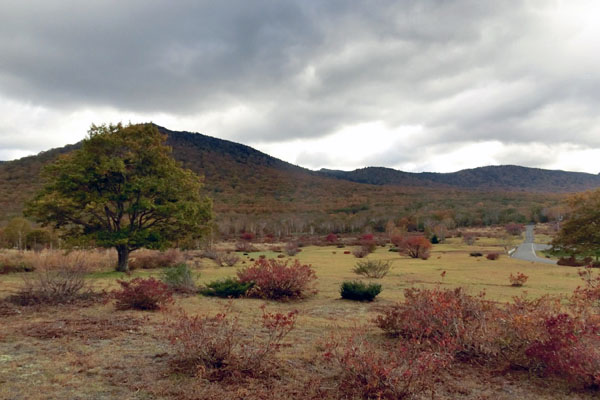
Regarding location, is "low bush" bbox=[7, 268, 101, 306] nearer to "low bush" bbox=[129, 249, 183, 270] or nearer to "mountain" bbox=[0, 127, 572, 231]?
"low bush" bbox=[129, 249, 183, 270]

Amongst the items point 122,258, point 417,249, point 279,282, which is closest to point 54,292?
point 279,282

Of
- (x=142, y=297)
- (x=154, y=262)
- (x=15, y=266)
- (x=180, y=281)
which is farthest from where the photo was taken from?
(x=154, y=262)

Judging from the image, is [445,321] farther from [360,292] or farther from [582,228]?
[582,228]

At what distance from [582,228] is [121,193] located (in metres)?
30.7

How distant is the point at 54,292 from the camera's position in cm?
1038

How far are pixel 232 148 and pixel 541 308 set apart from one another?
544 feet

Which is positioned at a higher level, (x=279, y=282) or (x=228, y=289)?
(x=279, y=282)

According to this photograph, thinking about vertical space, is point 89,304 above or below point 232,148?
below

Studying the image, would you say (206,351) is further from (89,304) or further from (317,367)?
(89,304)

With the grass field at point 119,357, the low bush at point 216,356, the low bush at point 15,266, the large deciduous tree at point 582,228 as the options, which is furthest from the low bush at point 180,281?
the large deciduous tree at point 582,228

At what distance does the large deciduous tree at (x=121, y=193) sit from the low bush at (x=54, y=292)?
7.77 meters

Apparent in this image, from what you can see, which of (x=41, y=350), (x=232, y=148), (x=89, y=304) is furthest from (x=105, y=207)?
(x=232, y=148)

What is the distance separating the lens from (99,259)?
22453 mm

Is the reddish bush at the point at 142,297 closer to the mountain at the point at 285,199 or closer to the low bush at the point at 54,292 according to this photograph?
the low bush at the point at 54,292
